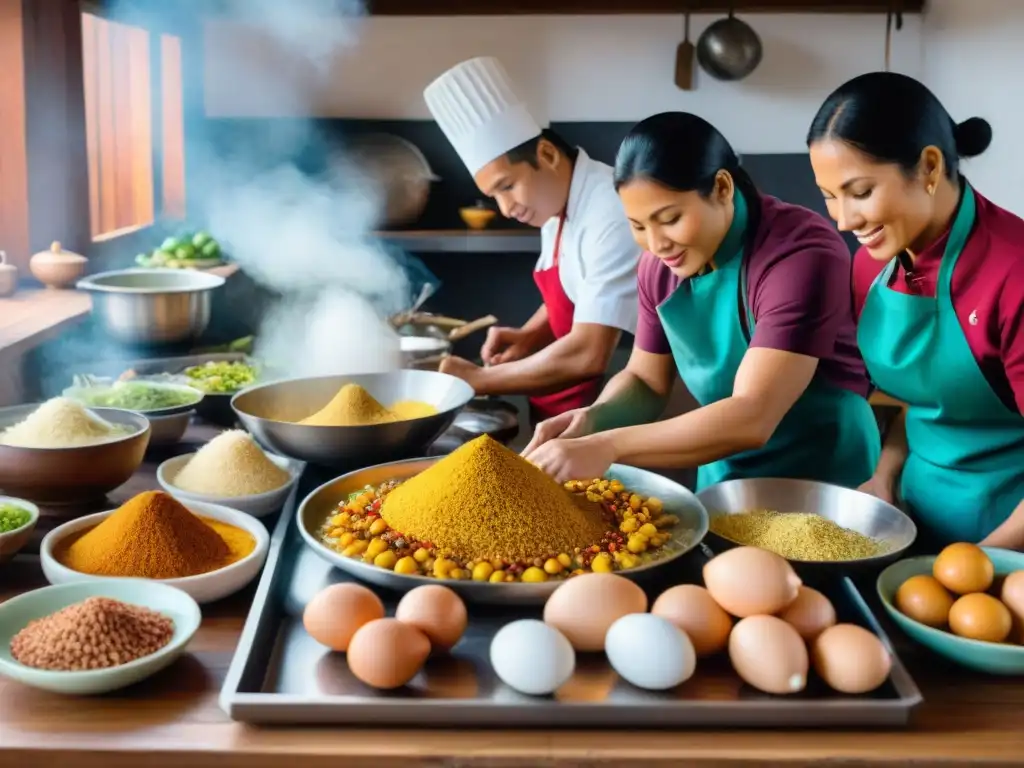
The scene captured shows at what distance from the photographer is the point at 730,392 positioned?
2.06 m

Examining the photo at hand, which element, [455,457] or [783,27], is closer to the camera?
[455,457]

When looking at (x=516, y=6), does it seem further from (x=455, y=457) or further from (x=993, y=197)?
(x=455, y=457)

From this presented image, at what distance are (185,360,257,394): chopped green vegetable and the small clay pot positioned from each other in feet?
2.36

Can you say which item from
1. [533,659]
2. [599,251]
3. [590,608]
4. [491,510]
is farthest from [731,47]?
[533,659]

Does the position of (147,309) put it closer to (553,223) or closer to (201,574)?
(553,223)

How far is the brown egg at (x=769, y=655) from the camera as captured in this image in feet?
3.39

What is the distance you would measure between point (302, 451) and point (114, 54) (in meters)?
2.82

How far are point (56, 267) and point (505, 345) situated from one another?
1321 millimetres

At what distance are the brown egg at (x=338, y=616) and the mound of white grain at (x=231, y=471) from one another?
1.70 feet

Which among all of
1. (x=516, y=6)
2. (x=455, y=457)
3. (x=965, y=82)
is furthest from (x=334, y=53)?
(x=455, y=457)

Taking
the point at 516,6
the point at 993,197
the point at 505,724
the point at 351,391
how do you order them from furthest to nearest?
the point at 516,6
the point at 993,197
the point at 351,391
the point at 505,724

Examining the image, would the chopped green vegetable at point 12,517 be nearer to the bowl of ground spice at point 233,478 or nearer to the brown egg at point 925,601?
the bowl of ground spice at point 233,478

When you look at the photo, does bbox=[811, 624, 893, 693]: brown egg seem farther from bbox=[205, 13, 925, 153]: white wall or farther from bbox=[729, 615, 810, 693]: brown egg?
bbox=[205, 13, 925, 153]: white wall

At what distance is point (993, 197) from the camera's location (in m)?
3.73
